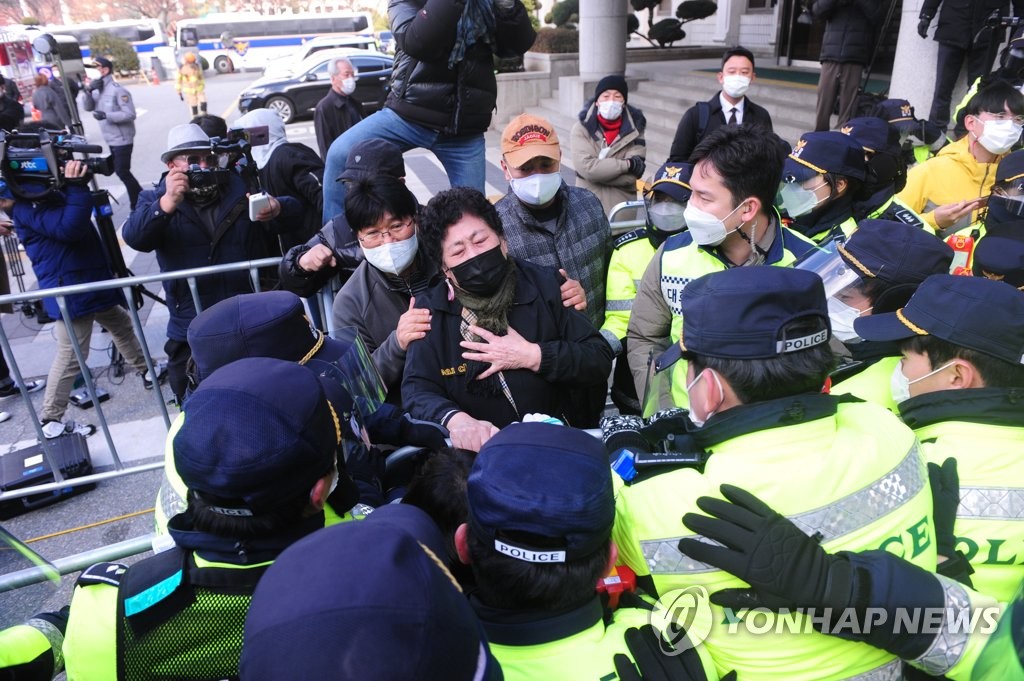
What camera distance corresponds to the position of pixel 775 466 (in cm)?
136

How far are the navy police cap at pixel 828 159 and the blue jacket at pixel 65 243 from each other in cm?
459

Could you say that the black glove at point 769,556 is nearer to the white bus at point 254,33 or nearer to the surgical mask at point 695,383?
the surgical mask at point 695,383

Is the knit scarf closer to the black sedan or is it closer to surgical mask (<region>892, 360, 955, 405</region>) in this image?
surgical mask (<region>892, 360, 955, 405</region>)

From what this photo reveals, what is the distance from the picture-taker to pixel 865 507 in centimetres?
135

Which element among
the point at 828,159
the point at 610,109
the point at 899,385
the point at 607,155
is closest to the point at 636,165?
the point at 607,155

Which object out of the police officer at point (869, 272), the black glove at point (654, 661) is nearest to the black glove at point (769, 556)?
the black glove at point (654, 661)

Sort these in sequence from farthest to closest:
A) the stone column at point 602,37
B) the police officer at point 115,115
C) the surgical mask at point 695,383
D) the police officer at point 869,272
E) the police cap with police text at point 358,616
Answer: the stone column at point 602,37 < the police officer at point 115,115 < the police officer at point 869,272 < the surgical mask at point 695,383 < the police cap with police text at point 358,616

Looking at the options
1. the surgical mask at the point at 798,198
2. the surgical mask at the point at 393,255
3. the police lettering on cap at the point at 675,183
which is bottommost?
the surgical mask at the point at 393,255

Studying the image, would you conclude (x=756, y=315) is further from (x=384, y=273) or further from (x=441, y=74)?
(x=441, y=74)

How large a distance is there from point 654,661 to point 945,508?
80 centimetres

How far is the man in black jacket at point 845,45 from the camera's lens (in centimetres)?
772

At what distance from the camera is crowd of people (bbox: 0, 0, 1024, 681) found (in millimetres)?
1270

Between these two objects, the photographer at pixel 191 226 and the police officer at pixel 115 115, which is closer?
the photographer at pixel 191 226

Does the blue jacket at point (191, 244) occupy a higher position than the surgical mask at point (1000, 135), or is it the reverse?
the surgical mask at point (1000, 135)
